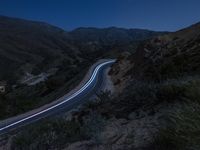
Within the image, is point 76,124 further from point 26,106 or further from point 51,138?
point 26,106

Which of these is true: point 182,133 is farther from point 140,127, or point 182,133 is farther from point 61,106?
point 61,106

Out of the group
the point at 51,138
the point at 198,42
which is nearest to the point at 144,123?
→ the point at 51,138

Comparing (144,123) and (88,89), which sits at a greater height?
(144,123)

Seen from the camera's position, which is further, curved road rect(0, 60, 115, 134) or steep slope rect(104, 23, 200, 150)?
curved road rect(0, 60, 115, 134)

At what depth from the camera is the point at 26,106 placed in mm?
35469

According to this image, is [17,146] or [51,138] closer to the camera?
[51,138]

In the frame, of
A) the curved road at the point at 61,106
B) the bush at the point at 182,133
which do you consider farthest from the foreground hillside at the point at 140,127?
the curved road at the point at 61,106

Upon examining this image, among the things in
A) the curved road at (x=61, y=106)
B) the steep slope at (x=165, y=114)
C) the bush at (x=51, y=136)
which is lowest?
the curved road at (x=61, y=106)

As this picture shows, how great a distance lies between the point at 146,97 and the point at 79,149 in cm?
349

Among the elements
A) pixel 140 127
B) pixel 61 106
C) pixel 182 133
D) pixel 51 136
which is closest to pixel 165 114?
pixel 140 127

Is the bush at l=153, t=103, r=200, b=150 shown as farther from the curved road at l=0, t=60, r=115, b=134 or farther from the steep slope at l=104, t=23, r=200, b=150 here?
the curved road at l=0, t=60, r=115, b=134

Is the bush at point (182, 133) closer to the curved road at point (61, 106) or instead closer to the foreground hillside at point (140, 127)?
the foreground hillside at point (140, 127)

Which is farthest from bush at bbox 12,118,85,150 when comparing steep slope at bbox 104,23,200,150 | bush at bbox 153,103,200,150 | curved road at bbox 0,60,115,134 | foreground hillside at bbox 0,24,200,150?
curved road at bbox 0,60,115,134

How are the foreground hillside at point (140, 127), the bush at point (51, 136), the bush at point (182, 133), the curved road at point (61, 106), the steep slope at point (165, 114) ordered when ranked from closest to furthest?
the bush at point (182, 133)
the steep slope at point (165, 114)
the foreground hillside at point (140, 127)
the bush at point (51, 136)
the curved road at point (61, 106)
